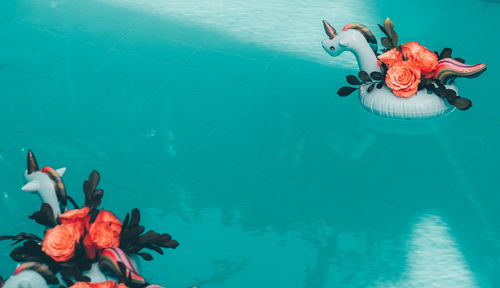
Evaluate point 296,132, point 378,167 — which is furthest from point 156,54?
point 378,167

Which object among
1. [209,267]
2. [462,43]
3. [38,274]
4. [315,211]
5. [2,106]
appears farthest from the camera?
[462,43]

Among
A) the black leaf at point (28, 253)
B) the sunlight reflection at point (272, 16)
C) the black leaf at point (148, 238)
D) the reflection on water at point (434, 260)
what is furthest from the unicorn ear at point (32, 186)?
the sunlight reflection at point (272, 16)

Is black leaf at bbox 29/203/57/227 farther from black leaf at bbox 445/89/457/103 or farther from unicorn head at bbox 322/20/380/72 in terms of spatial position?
black leaf at bbox 445/89/457/103

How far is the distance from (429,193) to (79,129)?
6.54 ft

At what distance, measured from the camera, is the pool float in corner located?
3760mm

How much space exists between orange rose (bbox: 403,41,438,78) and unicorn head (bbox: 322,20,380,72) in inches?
7.2

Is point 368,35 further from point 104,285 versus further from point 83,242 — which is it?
point 104,285

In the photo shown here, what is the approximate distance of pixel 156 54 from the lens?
469 cm

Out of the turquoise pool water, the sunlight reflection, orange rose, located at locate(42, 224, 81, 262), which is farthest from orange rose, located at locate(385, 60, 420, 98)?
orange rose, located at locate(42, 224, 81, 262)

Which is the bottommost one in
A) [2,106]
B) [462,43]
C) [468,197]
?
[2,106]

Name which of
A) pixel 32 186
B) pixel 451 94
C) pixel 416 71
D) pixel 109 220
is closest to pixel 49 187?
pixel 32 186

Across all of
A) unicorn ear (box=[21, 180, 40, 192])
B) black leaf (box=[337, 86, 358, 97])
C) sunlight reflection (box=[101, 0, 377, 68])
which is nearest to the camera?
unicorn ear (box=[21, 180, 40, 192])

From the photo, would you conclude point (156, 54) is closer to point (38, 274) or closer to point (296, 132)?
point (296, 132)

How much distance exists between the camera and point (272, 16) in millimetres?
5035
